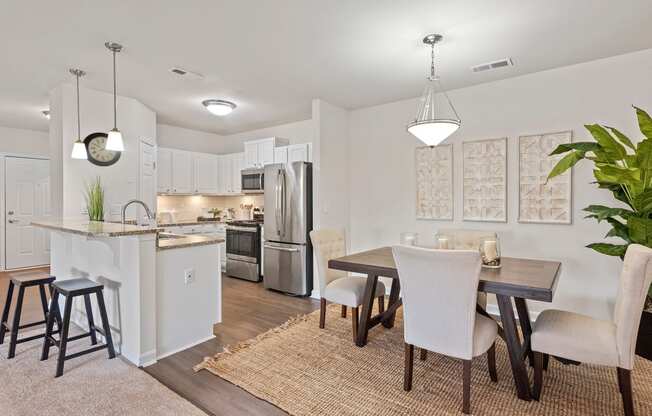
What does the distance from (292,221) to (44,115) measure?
166 inches

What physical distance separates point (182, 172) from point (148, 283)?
3.65m

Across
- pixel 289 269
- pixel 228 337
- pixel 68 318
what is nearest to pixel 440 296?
pixel 228 337

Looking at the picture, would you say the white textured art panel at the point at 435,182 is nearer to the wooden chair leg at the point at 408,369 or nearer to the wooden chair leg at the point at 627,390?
the wooden chair leg at the point at 408,369

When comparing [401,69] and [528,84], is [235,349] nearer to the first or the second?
[401,69]

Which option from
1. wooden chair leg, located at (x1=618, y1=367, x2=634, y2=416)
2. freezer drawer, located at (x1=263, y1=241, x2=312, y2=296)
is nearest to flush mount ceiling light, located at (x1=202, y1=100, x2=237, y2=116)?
freezer drawer, located at (x1=263, y1=241, x2=312, y2=296)

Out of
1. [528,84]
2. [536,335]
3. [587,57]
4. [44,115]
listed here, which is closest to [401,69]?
[528,84]

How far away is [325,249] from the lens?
3.47 meters

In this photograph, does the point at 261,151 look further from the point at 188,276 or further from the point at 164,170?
the point at 188,276

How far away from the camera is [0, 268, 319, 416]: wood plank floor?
7.21 feet

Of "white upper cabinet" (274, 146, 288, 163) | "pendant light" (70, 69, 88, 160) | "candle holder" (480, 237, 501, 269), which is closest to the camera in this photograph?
"candle holder" (480, 237, 501, 269)

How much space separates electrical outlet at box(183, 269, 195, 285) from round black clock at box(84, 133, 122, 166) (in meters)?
2.18

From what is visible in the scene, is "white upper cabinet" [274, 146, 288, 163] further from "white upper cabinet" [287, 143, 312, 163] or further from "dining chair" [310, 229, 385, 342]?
"dining chair" [310, 229, 385, 342]

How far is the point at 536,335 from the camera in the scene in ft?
6.95

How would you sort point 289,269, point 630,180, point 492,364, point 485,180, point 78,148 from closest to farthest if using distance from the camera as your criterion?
1. point 492,364
2. point 630,180
3. point 78,148
4. point 485,180
5. point 289,269
